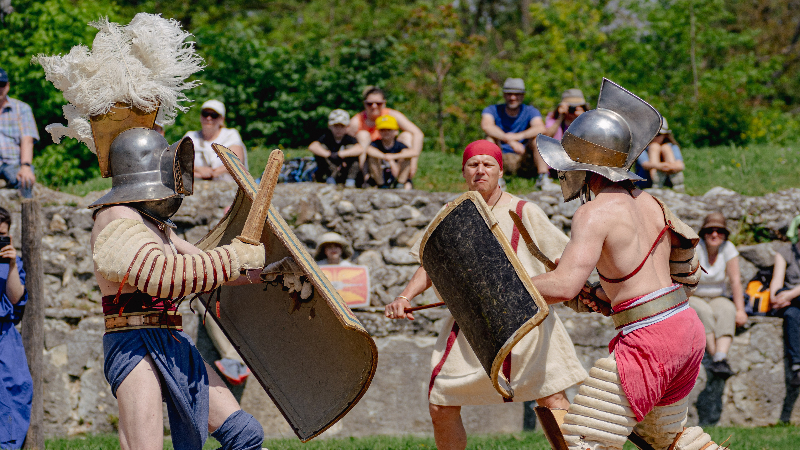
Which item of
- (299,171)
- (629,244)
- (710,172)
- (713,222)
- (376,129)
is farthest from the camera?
(710,172)

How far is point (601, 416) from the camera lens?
3.59 m

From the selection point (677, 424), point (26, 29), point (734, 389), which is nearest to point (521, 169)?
point (734, 389)

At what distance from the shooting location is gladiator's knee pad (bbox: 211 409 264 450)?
12.8 ft

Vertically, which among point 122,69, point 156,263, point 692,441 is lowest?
point 692,441

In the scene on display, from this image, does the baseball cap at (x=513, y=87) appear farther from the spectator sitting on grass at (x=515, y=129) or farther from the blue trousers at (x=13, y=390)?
the blue trousers at (x=13, y=390)

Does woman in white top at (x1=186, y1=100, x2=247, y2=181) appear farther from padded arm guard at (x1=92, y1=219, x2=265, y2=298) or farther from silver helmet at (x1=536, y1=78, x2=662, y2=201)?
silver helmet at (x1=536, y1=78, x2=662, y2=201)

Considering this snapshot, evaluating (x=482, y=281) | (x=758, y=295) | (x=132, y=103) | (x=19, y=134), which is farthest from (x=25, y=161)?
(x=758, y=295)

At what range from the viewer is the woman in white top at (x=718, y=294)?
7656 mm

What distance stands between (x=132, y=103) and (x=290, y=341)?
4.55 ft

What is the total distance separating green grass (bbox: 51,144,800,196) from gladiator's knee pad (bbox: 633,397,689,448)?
206 inches

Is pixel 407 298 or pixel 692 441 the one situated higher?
pixel 692 441

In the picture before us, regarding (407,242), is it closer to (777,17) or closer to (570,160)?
(570,160)

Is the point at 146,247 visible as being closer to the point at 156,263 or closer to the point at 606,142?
the point at 156,263

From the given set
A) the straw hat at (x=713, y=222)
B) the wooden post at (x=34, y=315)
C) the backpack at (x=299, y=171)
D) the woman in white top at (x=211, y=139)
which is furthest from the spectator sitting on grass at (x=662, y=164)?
the wooden post at (x=34, y=315)
